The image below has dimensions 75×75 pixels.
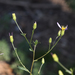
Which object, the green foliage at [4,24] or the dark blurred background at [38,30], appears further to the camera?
the green foliage at [4,24]

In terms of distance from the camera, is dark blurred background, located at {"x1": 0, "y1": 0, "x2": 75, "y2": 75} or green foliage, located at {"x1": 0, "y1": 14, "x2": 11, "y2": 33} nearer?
dark blurred background, located at {"x1": 0, "y1": 0, "x2": 75, "y2": 75}

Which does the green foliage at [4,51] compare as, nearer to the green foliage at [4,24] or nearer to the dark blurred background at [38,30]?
the dark blurred background at [38,30]

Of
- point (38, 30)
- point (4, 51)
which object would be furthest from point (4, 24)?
point (4, 51)

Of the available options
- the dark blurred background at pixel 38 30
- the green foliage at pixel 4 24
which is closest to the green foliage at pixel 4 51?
the dark blurred background at pixel 38 30

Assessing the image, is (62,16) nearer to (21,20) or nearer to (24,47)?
(21,20)

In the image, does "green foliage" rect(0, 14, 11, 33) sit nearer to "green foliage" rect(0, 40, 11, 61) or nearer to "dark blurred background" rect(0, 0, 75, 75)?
"dark blurred background" rect(0, 0, 75, 75)

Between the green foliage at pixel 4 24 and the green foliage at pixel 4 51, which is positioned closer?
the green foliage at pixel 4 51

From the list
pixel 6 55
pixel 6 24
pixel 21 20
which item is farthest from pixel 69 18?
pixel 6 55

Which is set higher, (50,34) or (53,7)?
(53,7)

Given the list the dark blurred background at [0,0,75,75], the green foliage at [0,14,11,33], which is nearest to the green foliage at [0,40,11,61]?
the dark blurred background at [0,0,75,75]
